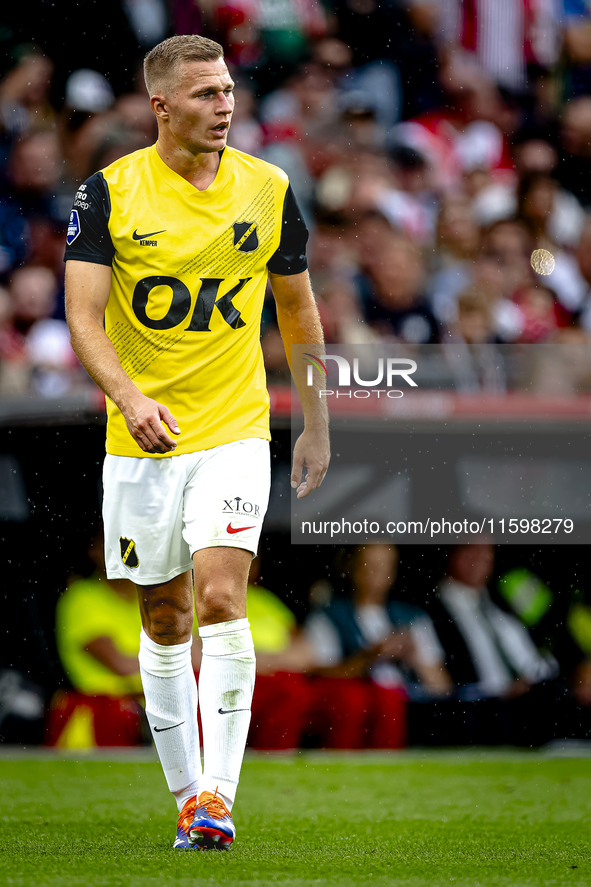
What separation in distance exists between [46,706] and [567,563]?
8.20 ft

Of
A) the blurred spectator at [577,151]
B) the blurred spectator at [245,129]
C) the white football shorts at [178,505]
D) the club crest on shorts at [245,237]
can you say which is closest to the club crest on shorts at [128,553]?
the white football shorts at [178,505]

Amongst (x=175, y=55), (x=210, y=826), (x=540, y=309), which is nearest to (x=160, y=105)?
(x=175, y=55)

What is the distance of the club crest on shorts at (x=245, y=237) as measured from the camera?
365cm

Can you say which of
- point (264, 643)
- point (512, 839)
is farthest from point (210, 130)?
point (264, 643)

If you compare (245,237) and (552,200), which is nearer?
(245,237)

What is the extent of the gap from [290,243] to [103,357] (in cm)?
78

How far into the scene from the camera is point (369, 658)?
5.45 m

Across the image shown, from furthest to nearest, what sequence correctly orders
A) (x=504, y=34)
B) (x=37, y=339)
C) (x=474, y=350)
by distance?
1. (x=504, y=34)
2. (x=37, y=339)
3. (x=474, y=350)

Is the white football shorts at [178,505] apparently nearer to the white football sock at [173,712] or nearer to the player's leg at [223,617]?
the player's leg at [223,617]

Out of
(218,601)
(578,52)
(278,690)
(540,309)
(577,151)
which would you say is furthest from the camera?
(578,52)

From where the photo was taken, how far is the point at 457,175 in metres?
8.15

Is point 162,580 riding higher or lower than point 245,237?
lower

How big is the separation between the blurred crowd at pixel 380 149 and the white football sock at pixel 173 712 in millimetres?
2545

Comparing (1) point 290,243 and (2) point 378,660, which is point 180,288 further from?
(2) point 378,660
